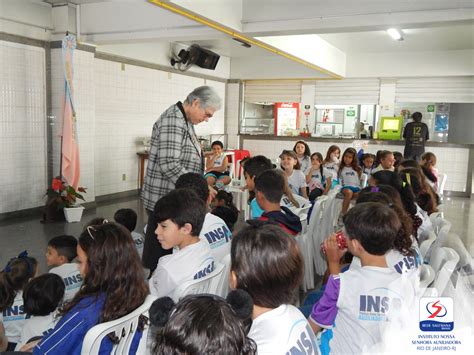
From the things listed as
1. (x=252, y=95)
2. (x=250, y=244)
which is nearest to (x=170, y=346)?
(x=250, y=244)

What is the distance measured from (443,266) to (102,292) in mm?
1467

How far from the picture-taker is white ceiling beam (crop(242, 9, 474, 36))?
15.4 feet

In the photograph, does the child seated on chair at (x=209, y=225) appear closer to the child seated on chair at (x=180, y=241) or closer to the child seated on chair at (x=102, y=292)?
the child seated on chair at (x=180, y=241)

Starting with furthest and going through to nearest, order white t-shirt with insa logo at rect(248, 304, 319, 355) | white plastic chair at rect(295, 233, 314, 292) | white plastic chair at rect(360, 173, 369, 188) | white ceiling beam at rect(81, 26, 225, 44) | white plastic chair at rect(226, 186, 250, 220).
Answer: white plastic chair at rect(360, 173, 369, 188) → white ceiling beam at rect(81, 26, 225, 44) → white plastic chair at rect(226, 186, 250, 220) → white plastic chair at rect(295, 233, 314, 292) → white t-shirt with insa logo at rect(248, 304, 319, 355)

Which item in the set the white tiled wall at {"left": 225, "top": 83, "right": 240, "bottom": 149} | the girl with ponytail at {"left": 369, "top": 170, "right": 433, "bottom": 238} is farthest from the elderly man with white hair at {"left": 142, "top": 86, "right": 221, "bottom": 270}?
the white tiled wall at {"left": 225, "top": 83, "right": 240, "bottom": 149}

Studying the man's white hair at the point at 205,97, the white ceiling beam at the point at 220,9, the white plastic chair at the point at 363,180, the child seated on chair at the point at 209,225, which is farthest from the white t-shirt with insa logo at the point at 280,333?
the white plastic chair at the point at 363,180

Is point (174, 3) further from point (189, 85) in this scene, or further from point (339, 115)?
point (339, 115)

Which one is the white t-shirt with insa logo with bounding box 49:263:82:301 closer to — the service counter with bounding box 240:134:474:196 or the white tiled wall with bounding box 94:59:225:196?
the white tiled wall with bounding box 94:59:225:196

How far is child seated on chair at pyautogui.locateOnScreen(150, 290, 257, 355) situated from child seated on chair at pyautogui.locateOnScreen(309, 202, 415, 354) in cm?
75

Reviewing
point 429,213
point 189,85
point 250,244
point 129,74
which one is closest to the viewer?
point 250,244

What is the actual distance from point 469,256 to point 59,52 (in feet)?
19.7

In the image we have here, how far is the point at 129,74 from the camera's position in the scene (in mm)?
8156

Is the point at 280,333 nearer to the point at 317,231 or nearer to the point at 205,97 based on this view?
the point at 205,97

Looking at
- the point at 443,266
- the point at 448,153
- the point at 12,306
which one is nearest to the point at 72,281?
the point at 12,306
